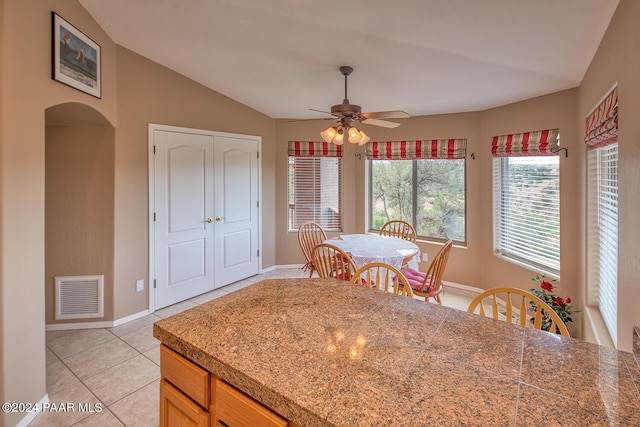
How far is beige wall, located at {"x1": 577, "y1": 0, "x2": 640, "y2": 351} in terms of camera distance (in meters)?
1.42

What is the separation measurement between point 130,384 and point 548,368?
252 cm

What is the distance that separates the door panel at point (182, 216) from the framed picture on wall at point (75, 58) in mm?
836

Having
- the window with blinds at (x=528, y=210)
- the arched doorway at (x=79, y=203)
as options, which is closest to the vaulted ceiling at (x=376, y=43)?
the window with blinds at (x=528, y=210)

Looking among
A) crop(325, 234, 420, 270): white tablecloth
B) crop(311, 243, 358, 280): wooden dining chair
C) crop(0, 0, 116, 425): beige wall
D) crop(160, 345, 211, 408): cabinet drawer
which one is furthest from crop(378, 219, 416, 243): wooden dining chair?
crop(0, 0, 116, 425): beige wall

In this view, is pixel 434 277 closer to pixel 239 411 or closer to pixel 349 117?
pixel 349 117

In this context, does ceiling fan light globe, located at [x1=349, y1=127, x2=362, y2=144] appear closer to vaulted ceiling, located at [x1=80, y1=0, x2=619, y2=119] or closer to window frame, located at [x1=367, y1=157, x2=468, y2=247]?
vaulted ceiling, located at [x1=80, y1=0, x2=619, y2=119]

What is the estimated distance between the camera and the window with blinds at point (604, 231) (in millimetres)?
2031

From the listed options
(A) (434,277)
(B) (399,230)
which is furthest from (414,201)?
(A) (434,277)

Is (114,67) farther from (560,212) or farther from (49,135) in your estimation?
(560,212)

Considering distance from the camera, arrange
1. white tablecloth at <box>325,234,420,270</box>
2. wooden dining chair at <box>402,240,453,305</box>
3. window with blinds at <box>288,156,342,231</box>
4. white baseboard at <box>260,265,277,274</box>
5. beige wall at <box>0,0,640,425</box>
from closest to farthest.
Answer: beige wall at <box>0,0,640,425</box>, wooden dining chair at <box>402,240,453,305</box>, white tablecloth at <box>325,234,420,270</box>, white baseboard at <box>260,265,277,274</box>, window with blinds at <box>288,156,342,231</box>

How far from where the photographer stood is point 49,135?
9.71ft

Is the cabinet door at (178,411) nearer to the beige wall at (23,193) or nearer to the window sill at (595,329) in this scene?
the beige wall at (23,193)

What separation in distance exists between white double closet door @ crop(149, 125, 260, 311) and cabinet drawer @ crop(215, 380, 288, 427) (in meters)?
2.80

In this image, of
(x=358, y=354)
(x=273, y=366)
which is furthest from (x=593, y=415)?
(x=273, y=366)
